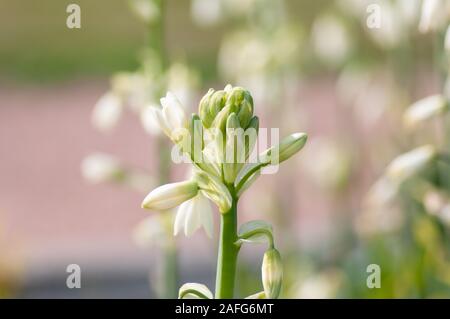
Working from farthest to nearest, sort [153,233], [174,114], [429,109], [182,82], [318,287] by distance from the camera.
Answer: [318,287], [182,82], [153,233], [429,109], [174,114]

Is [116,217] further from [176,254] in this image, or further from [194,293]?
[194,293]

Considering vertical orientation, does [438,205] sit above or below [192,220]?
above

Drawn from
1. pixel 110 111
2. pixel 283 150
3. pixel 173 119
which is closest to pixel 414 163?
pixel 283 150

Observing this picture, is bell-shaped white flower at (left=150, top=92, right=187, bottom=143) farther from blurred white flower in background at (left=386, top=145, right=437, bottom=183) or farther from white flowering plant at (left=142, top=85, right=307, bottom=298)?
blurred white flower in background at (left=386, top=145, right=437, bottom=183)

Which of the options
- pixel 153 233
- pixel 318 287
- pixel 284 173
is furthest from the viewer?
pixel 284 173

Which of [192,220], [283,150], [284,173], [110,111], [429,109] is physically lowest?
A: [192,220]

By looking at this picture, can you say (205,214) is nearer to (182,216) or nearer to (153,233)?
(182,216)

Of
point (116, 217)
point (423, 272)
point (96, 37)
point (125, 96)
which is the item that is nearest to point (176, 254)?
point (125, 96)

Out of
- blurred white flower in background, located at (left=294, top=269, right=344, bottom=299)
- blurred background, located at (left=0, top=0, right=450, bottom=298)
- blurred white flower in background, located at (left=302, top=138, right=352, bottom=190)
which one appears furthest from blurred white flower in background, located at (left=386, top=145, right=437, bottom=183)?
blurred white flower in background, located at (left=302, top=138, right=352, bottom=190)
